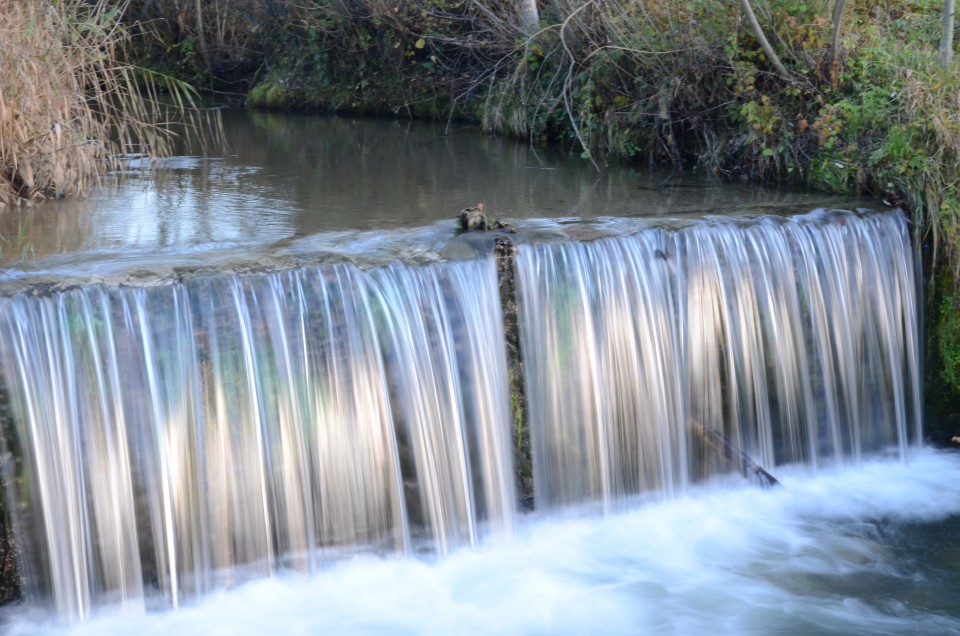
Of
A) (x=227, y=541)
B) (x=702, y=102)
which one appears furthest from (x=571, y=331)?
(x=702, y=102)

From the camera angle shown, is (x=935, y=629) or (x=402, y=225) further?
(x=402, y=225)

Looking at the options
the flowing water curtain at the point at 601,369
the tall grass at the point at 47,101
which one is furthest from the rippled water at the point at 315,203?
the flowing water curtain at the point at 601,369

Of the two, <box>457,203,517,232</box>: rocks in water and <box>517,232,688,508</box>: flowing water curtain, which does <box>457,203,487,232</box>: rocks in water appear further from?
<box>517,232,688,508</box>: flowing water curtain

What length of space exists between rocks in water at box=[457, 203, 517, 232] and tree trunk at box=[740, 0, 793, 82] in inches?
102

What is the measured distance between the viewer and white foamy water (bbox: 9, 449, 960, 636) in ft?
14.1

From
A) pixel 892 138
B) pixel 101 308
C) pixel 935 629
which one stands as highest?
pixel 892 138

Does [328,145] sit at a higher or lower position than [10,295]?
higher

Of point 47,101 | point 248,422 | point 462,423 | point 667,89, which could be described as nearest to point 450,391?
point 462,423

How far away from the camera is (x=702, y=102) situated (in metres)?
7.58

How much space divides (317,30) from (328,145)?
3780 mm

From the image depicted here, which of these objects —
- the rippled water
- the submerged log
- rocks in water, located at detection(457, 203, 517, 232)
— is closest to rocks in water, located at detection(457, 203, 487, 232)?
rocks in water, located at detection(457, 203, 517, 232)

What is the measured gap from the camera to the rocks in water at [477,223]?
5.28 metres

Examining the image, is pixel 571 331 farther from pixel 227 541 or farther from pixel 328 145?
pixel 328 145

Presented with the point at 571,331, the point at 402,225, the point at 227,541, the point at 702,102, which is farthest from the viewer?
the point at 702,102
